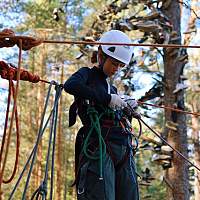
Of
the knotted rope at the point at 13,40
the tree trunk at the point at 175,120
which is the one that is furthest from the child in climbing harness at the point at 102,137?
the tree trunk at the point at 175,120

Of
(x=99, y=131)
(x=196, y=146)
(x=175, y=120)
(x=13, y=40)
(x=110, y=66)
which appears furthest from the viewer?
(x=196, y=146)

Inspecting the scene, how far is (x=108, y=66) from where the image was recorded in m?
1.92

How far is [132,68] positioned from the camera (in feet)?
14.6

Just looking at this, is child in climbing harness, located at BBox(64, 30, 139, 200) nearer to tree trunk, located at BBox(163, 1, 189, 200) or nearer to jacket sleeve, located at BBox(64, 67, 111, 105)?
jacket sleeve, located at BBox(64, 67, 111, 105)

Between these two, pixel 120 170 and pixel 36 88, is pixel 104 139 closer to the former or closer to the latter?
pixel 120 170

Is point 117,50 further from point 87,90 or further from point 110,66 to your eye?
point 87,90

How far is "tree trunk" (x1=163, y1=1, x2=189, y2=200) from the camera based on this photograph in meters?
4.05

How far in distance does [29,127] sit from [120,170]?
9053 mm

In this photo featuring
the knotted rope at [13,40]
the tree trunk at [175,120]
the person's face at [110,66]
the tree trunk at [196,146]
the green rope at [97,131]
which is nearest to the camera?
the knotted rope at [13,40]

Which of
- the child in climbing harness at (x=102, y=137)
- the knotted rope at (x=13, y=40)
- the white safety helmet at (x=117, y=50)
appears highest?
the white safety helmet at (x=117, y=50)

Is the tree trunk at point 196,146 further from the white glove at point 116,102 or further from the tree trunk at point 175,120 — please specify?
the white glove at point 116,102

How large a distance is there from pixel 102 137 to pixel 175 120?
2.52 metres

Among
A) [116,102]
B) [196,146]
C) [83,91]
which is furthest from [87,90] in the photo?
[196,146]

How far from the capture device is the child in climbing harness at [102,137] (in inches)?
67.4
